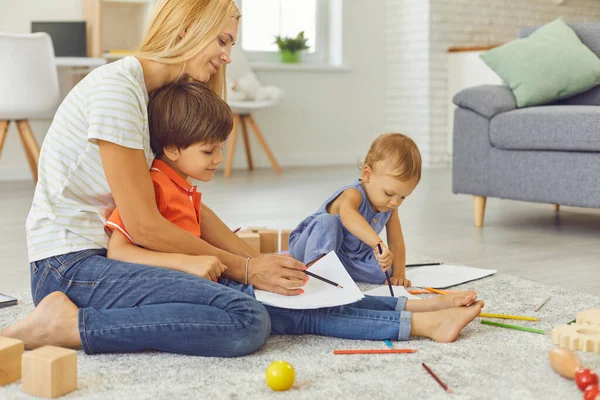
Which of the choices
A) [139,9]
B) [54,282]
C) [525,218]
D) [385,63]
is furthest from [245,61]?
[54,282]

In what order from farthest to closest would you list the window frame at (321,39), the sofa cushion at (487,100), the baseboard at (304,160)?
the window frame at (321,39)
the baseboard at (304,160)
the sofa cushion at (487,100)

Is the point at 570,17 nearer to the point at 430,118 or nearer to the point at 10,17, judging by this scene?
the point at 430,118

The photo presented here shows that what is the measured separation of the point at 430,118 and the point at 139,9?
2223mm

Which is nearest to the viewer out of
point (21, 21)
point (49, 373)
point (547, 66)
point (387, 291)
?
point (49, 373)

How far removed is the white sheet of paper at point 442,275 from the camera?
1.95 metres

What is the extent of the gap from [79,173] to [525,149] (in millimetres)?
1917

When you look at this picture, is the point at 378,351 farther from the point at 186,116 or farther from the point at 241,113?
the point at 241,113

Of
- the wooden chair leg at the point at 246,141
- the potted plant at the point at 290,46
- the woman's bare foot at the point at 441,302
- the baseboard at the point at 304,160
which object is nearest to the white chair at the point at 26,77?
the wooden chair leg at the point at 246,141

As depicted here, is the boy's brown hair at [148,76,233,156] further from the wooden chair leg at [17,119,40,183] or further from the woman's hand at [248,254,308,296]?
the wooden chair leg at [17,119,40,183]

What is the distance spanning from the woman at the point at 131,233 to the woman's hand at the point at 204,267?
0.11 ft

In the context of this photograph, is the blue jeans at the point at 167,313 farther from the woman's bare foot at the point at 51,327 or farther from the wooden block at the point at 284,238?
the wooden block at the point at 284,238

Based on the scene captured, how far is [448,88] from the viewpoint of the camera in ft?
19.0

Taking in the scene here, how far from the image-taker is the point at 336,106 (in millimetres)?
5879

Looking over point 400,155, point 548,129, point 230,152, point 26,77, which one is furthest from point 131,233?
point 230,152
